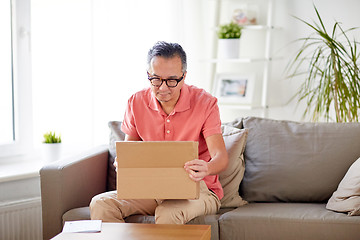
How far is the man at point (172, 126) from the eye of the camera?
2.31m

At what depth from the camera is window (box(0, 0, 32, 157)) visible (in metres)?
3.32

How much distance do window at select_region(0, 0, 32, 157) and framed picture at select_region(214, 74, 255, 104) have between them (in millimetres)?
1368

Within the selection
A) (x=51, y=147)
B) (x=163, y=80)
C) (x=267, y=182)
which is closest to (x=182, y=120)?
(x=163, y=80)

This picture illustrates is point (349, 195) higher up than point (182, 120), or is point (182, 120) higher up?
point (182, 120)

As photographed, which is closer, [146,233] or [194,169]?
[146,233]

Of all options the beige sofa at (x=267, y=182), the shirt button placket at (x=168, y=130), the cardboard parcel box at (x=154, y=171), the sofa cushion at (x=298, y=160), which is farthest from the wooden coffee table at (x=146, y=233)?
the sofa cushion at (x=298, y=160)

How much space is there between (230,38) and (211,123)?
5.11 ft

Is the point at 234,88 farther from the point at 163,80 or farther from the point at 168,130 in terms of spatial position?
the point at 163,80

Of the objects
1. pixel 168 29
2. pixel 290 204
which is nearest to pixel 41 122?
pixel 168 29

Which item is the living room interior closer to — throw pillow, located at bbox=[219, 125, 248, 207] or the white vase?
the white vase

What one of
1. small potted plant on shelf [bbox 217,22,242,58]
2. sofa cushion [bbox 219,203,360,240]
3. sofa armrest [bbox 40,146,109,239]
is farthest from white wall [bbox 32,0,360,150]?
sofa cushion [bbox 219,203,360,240]

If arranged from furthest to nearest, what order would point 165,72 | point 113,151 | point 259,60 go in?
point 259,60
point 113,151
point 165,72

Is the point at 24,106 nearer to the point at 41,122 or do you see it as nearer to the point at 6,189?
the point at 41,122

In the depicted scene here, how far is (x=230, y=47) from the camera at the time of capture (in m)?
3.91
